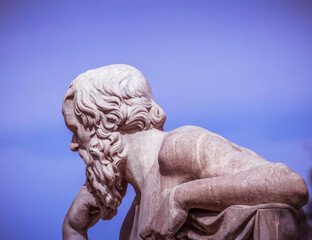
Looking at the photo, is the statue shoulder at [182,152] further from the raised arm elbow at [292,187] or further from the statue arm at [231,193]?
the raised arm elbow at [292,187]

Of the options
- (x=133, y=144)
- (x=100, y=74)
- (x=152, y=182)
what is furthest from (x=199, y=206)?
(x=100, y=74)

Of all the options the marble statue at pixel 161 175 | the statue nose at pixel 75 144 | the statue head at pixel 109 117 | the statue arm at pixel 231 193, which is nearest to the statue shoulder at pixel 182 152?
the marble statue at pixel 161 175

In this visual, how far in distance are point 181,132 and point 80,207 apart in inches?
45.7

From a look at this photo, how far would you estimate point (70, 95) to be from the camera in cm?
368

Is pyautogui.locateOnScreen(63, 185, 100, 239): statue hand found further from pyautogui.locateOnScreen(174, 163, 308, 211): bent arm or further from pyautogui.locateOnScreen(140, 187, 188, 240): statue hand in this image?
pyautogui.locateOnScreen(174, 163, 308, 211): bent arm

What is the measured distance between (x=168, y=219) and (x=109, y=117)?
83 centimetres

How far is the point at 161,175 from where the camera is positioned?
330 cm

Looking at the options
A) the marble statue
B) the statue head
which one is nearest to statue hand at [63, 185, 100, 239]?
the marble statue

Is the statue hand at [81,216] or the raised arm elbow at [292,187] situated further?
the statue hand at [81,216]

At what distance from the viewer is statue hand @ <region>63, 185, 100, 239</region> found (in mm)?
3863

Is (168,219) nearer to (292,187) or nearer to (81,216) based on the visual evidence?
(292,187)

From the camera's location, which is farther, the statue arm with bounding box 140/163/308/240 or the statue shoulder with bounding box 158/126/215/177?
the statue shoulder with bounding box 158/126/215/177

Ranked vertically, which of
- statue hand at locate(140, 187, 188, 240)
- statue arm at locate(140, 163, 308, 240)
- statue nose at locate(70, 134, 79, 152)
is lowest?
statue hand at locate(140, 187, 188, 240)

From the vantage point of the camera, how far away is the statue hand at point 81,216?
3.86m
